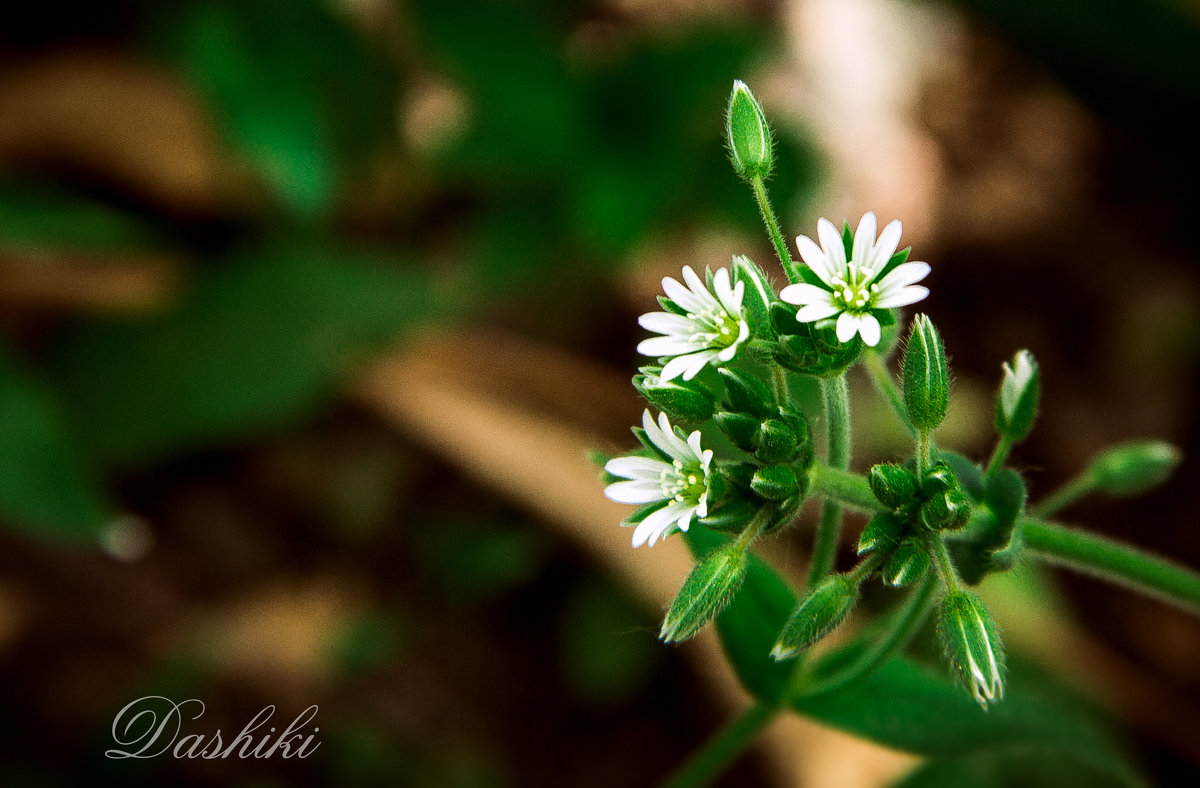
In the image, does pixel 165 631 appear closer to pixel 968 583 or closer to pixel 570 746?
pixel 570 746

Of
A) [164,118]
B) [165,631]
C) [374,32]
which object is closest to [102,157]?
[164,118]

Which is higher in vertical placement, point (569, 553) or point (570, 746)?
point (569, 553)

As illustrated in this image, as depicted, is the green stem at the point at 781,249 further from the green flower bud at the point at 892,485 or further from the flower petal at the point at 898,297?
the green flower bud at the point at 892,485

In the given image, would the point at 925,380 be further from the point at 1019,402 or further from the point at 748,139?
the point at 748,139

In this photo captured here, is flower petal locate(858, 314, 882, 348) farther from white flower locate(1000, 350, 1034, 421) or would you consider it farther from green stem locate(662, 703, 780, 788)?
green stem locate(662, 703, 780, 788)

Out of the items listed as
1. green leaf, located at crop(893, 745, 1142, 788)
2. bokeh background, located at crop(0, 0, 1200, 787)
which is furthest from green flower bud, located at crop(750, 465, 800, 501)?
bokeh background, located at crop(0, 0, 1200, 787)

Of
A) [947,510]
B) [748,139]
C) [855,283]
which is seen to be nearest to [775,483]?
[947,510]
